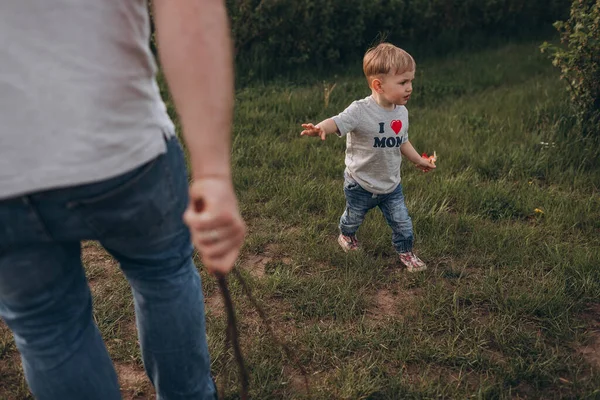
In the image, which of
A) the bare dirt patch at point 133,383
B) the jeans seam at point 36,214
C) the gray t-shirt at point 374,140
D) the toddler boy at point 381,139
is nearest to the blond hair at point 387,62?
the toddler boy at point 381,139

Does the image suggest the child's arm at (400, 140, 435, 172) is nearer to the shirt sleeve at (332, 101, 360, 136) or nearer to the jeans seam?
the shirt sleeve at (332, 101, 360, 136)

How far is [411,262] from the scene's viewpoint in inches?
131

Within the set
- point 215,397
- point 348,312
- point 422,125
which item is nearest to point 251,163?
point 422,125

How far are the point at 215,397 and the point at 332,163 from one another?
282cm

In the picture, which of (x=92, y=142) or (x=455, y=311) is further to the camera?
(x=455, y=311)

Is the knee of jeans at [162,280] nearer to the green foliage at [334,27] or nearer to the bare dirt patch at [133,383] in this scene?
the bare dirt patch at [133,383]

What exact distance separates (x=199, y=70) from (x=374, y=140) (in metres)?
2.13

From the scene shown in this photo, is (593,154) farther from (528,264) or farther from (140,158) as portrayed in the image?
(140,158)

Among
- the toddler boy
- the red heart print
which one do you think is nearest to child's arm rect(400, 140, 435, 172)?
the toddler boy

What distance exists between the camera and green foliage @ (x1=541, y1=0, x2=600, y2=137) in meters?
4.36

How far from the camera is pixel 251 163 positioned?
4.57m

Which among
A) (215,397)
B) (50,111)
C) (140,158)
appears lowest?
(215,397)

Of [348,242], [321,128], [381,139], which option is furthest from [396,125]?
[348,242]

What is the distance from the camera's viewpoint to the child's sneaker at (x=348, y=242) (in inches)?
138
